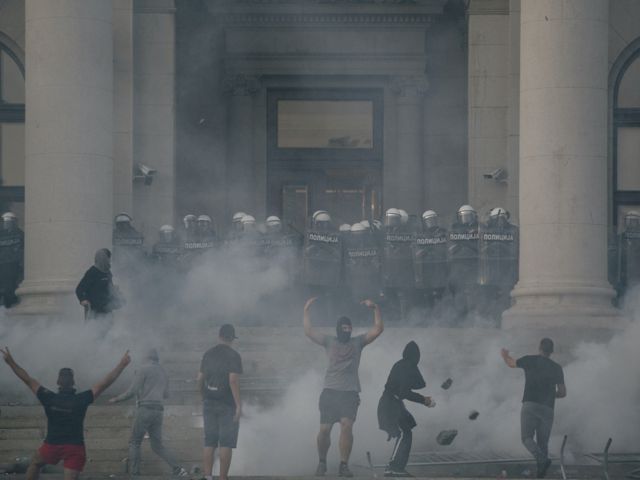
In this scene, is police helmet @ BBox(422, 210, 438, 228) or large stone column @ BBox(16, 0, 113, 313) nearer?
large stone column @ BBox(16, 0, 113, 313)

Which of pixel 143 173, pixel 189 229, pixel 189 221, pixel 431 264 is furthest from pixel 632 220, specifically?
pixel 143 173

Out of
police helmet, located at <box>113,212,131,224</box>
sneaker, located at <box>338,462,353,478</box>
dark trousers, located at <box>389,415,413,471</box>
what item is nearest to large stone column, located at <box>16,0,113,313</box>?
police helmet, located at <box>113,212,131,224</box>

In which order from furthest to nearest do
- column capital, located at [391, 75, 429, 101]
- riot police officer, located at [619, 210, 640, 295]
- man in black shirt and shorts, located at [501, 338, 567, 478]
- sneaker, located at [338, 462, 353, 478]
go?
column capital, located at [391, 75, 429, 101] < riot police officer, located at [619, 210, 640, 295] < man in black shirt and shorts, located at [501, 338, 567, 478] < sneaker, located at [338, 462, 353, 478]

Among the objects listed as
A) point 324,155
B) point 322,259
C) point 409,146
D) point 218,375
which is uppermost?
point 409,146

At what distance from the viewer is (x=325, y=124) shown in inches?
1439

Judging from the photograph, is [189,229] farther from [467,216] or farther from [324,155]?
[324,155]

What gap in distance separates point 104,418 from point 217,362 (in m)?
3.13

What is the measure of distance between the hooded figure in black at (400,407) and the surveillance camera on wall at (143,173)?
12.7 m

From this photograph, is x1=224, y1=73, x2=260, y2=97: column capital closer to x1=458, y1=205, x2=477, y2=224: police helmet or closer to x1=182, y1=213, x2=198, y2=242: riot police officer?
x1=182, y1=213, x2=198, y2=242: riot police officer

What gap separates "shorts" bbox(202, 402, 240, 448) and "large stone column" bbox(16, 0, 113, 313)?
8.15 metres

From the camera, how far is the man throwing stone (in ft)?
63.2

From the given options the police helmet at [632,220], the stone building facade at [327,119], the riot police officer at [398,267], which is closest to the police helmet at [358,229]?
the riot police officer at [398,267]

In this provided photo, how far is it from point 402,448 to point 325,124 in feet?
59.0

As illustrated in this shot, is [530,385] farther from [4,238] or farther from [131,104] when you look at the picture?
[131,104]
